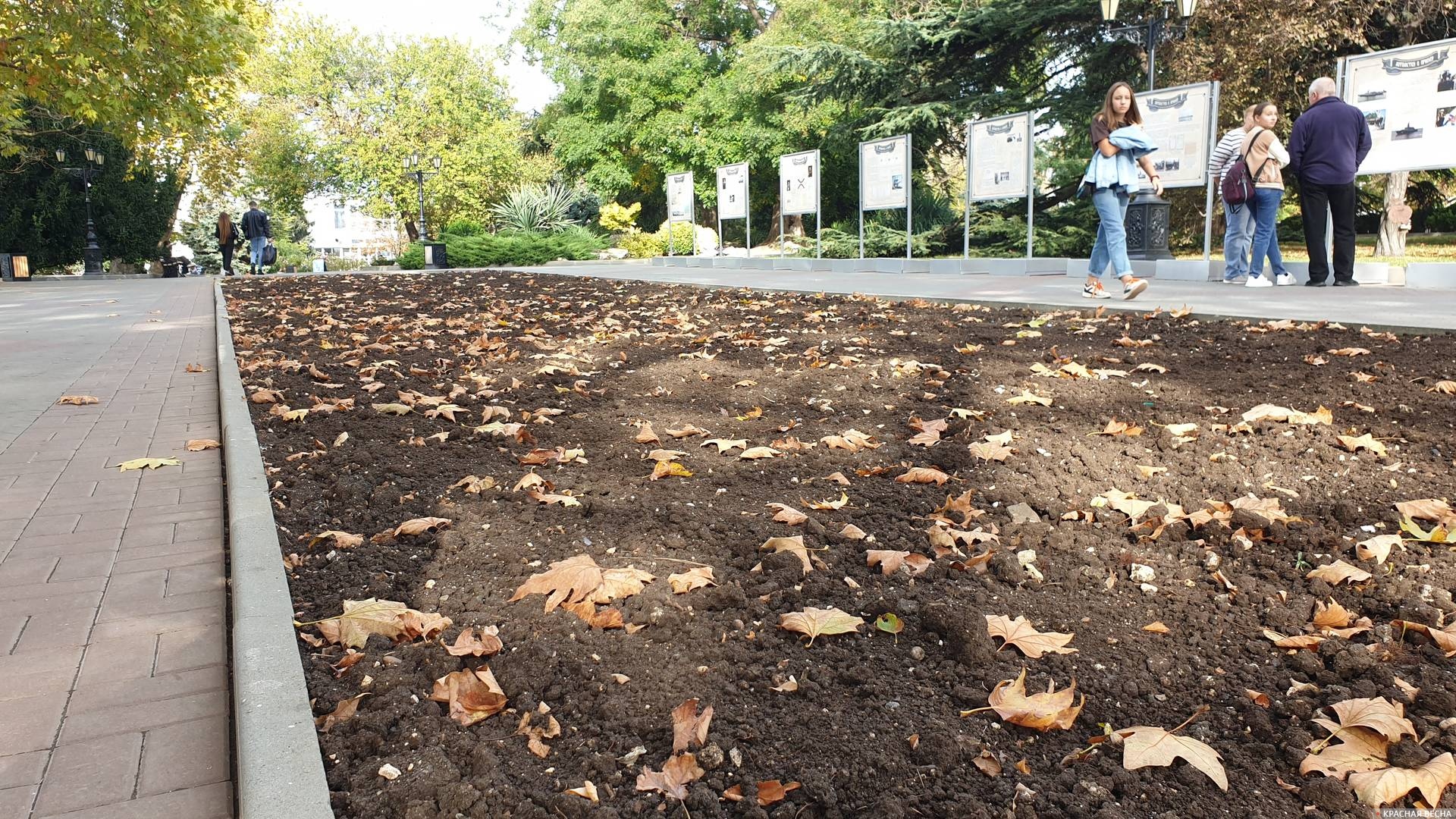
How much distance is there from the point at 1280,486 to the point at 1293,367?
88.7 inches

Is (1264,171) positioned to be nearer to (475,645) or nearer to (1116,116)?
(1116,116)

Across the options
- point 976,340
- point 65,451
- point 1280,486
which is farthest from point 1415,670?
point 65,451

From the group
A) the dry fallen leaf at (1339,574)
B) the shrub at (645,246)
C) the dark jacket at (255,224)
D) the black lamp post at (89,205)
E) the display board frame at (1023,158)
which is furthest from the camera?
the shrub at (645,246)

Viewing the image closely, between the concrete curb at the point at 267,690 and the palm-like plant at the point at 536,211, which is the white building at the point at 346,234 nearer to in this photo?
the palm-like plant at the point at 536,211

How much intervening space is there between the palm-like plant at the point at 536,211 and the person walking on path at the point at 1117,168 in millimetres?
29354

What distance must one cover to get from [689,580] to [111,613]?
175cm

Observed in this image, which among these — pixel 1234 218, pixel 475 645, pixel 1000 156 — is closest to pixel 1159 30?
pixel 1000 156

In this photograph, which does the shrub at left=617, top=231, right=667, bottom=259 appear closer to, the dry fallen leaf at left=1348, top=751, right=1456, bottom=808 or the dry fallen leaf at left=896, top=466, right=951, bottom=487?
the dry fallen leaf at left=896, top=466, right=951, bottom=487

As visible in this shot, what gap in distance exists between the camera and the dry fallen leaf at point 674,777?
6.31 ft

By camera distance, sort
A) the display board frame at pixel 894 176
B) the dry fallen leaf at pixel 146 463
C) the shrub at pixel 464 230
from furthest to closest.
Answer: the shrub at pixel 464 230, the display board frame at pixel 894 176, the dry fallen leaf at pixel 146 463

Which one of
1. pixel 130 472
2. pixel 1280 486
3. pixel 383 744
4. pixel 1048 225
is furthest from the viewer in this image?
pixel 1048 225

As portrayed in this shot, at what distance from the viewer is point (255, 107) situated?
4416 centimetres

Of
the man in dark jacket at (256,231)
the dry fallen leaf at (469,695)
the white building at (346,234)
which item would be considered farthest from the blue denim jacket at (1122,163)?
the white building at (346,234)

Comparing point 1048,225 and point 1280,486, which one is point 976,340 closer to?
point 1280,486
